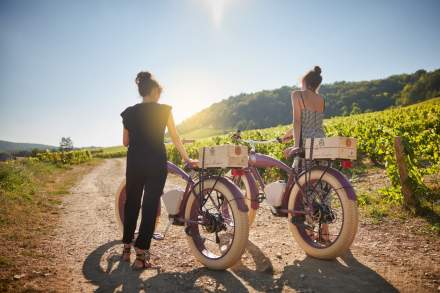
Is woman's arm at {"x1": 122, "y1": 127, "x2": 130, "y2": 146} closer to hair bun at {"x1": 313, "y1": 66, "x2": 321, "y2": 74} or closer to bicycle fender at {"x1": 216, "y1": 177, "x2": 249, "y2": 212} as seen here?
bicycle fender at {"x1": 216, "y1": 177, "x2": 249, "y2": 212}

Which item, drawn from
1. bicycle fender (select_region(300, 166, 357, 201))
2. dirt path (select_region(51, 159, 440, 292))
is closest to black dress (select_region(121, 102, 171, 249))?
dirt path (select_region(51, 159, 440, 292))

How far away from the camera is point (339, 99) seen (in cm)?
8838

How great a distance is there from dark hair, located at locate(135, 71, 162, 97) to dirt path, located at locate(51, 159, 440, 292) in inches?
89.3

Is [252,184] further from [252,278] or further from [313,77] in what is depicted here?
[313,77]

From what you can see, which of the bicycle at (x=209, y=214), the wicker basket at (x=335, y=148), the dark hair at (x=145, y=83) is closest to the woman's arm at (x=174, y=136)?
the bicycle at (x=209, y=214)

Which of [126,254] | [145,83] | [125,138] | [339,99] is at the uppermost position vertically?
[339,99]

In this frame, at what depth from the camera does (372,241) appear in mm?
4949

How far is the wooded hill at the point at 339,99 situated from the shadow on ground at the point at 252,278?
65.6m

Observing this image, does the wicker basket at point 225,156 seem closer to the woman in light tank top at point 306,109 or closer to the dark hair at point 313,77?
the woman in light tank top at point 306,109

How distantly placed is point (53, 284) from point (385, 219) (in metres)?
5.42

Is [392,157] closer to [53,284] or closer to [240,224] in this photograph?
[240,224]

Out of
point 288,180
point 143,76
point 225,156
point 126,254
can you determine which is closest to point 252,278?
point 225,156

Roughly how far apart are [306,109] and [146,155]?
7.83ft

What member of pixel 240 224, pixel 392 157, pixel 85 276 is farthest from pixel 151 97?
pixel 392 157
